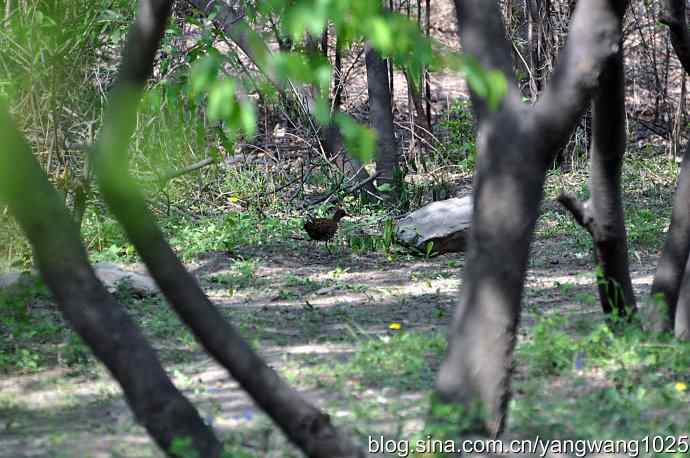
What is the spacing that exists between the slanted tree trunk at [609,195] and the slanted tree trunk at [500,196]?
81 centimetres

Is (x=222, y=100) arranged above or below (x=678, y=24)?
below

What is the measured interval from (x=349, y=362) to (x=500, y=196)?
183cm

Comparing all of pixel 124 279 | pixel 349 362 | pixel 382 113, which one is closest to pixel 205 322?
pixel 349 362

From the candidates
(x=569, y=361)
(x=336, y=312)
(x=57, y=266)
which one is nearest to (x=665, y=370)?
(x=569, y=361)

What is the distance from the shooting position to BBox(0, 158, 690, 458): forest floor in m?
3.79

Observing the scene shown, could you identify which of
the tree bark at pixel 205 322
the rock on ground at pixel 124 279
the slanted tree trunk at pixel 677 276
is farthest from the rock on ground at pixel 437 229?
the tree bark at pixel 205 322

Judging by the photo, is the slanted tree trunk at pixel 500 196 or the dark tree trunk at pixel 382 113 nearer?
the slanted tree trunk at pixel 500 196

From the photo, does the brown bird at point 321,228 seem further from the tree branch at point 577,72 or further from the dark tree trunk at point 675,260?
the tree branch at point 577,72

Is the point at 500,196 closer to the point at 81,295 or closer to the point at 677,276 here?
the point at 81,295

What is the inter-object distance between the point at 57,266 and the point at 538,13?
9410 millimetres

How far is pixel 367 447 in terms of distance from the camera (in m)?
3.58

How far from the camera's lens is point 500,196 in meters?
3.21

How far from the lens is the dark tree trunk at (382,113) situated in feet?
34.2

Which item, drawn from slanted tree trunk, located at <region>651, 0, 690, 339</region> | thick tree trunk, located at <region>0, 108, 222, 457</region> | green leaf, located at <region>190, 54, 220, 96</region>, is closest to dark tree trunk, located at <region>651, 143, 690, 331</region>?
slanted tree trunk, located at <region>651, 0, 690, 339</region>
